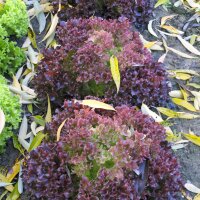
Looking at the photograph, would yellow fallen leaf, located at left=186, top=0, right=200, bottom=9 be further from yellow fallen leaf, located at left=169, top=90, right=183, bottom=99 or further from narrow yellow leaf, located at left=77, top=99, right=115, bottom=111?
narrow yellow leaf, located at left=77, top=99, right=115, bottom=111

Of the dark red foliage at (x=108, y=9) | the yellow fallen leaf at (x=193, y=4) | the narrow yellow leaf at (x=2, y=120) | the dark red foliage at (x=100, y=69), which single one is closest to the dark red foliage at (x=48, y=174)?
the narrow yellow leaf at (x=2, y=120)

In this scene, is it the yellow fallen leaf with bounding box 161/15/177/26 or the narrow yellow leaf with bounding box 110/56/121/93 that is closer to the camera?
the narrow yellow leaf with bounding box 110/56/121/93

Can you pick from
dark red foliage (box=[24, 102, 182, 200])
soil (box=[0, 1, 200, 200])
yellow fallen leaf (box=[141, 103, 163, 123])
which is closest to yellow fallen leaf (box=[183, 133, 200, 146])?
soil (box=[0, 1, 200, 200])

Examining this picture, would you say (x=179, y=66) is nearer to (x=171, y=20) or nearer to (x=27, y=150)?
(x=171, y=20)

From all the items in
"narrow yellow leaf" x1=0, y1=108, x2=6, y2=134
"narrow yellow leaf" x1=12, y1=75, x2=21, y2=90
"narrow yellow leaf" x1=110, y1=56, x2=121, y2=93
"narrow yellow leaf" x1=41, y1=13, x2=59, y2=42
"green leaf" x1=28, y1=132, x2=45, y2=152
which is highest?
"narrow yellow leaf" x1=0, y1=108, x2=6, y2=134

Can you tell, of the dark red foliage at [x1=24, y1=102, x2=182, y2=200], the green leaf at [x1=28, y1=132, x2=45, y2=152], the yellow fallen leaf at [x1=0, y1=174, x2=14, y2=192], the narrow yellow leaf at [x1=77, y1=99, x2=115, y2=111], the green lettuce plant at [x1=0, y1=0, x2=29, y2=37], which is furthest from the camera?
the green lettuce plant at [x1=0, y1=0, x2=29, y2=37]

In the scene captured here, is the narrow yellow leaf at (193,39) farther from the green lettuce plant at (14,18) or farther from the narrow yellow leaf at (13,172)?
the narrow yellow leaf at (13,172)

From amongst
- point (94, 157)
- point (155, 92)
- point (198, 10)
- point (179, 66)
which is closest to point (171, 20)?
point (198, 10)

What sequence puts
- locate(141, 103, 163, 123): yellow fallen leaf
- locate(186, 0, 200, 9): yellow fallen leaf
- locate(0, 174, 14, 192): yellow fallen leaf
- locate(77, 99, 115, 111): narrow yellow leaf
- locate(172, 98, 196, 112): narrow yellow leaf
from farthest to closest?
locate(186, 0, 200, 9): yellow fallen leaf
locate(172, 98, 196, 112): narrow yellow leaf
locate(141, 103, 163, 123): yellow fallen leaf
locate(0, 174, 14, 192): yellow fallen leaf
locate(77, 99, 115, 111): narrow yellow leaf
